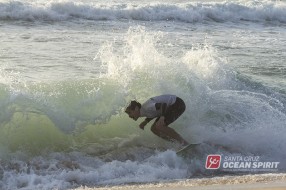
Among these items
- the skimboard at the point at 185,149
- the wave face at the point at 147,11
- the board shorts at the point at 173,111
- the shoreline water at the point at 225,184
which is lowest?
the skimboard at the point at 185,149

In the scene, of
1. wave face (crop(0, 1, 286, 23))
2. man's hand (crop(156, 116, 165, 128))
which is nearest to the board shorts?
man's hand (crop(156, 116, 165, 128))

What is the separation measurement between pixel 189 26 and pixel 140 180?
17851 mm

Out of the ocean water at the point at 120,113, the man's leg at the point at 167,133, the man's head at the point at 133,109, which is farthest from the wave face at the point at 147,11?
the man's head at the point at 133,109

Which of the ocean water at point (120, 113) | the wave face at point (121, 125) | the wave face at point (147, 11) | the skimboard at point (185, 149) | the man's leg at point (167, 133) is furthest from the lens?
the wave face at point (147, 11)

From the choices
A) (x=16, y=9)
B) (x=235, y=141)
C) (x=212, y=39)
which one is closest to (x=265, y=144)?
(x=235, y=141)

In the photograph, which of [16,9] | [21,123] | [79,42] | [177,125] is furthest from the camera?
[16,9]

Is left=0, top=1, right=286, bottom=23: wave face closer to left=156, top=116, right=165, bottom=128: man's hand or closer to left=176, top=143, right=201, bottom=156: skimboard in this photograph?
left=156, top=116, right=165, bottom=128: man's hand

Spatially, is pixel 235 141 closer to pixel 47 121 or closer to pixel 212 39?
pixel 47 121

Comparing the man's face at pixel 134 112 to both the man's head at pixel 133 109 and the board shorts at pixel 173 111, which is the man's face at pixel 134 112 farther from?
the board shorts at pixel 173 111

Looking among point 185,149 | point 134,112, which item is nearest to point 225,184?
point 185,149

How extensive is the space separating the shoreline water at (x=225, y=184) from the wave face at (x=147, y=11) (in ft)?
56.9

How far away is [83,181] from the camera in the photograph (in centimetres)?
745

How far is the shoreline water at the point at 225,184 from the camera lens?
6.33m

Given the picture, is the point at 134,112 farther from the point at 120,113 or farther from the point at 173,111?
the point at 120,113
